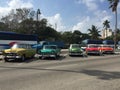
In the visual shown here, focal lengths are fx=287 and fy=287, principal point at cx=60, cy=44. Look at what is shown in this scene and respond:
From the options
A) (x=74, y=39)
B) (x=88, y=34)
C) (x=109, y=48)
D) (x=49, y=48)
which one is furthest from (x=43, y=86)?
(x=88, y=34)

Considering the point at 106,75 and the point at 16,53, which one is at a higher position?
the point at 16,53

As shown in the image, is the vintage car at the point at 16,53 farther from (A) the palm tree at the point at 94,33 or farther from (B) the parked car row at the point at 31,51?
(A) the palm tree at the point at 94,33

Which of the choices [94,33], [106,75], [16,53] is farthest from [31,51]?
[94,33]

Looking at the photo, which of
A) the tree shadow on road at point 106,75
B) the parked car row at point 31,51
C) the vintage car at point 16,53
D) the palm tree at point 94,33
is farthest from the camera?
the palm tree at point 94,33

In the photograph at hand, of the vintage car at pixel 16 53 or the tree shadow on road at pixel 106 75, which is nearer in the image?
the tree shadow on road at pixel 106 75

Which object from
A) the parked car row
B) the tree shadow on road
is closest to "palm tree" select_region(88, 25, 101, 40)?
the parked car row

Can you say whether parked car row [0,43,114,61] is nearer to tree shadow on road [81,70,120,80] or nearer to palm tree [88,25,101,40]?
tree shadow on road [81,70,120,80]

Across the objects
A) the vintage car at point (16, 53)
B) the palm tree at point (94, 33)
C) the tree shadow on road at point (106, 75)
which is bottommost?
the tree shadow on road at point (106, 75)

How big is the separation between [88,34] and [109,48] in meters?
77.2

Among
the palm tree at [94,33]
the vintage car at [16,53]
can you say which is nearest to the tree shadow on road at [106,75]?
the vintage car at [16,53]

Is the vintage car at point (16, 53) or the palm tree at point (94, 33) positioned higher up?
the palm tree at point (94, 33)

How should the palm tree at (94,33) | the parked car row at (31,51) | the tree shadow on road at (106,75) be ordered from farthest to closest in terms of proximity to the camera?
the palm tree at (94,33) → the parked car row at (31,51) → the tree shadow on road at (106,75)

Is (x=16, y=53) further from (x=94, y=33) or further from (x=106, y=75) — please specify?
(x=94, y=33)

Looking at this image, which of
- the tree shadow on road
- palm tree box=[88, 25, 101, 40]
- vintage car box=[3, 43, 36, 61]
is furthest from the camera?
palm tree box=[88, 25, 101, 40]
